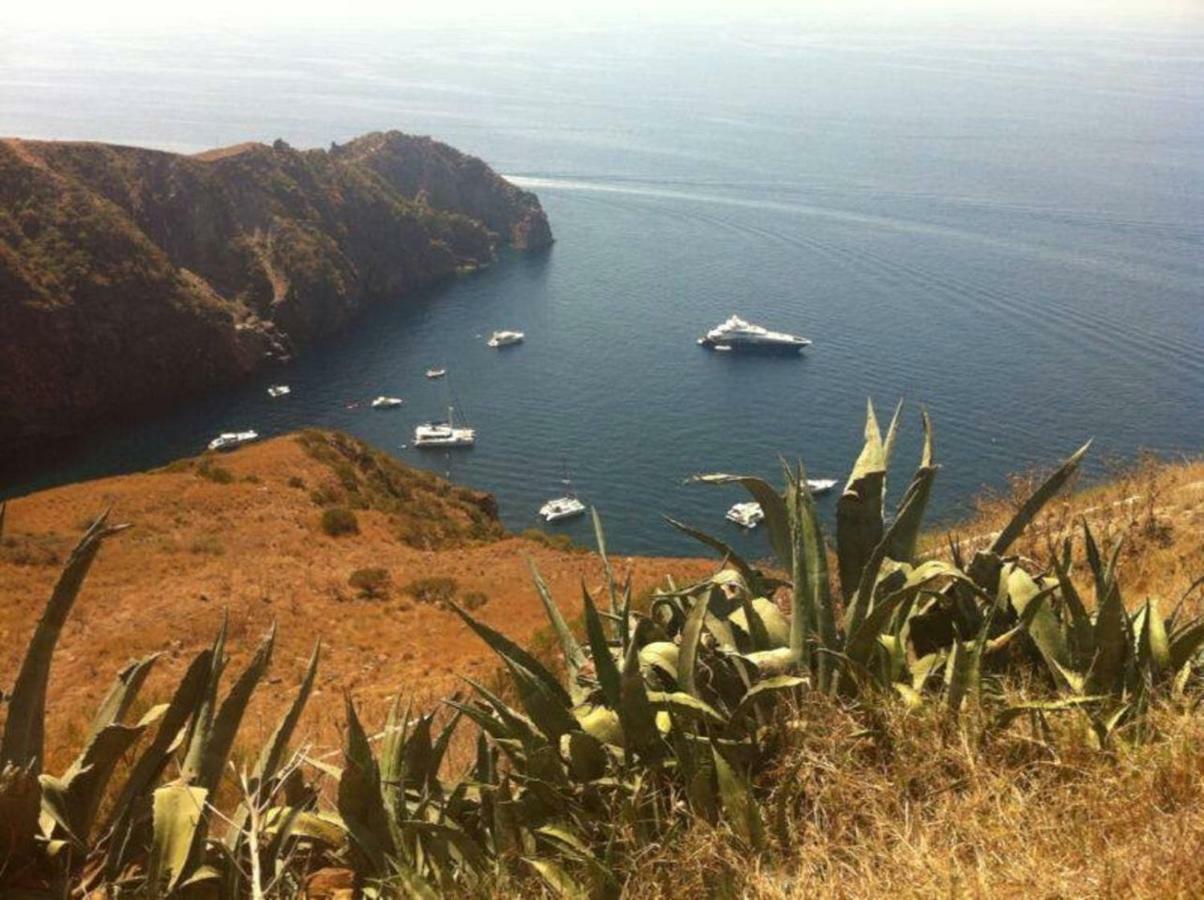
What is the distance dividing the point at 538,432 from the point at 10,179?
3444cm

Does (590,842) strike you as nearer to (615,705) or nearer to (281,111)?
(615,705)

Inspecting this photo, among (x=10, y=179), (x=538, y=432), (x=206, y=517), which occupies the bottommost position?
(x=538, y=432)

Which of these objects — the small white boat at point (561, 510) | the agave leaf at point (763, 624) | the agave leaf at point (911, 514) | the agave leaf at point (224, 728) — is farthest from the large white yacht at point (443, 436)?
the agave leaf at point (224, 728)

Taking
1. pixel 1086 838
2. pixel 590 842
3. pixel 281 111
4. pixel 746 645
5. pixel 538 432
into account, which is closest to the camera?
pixel 1086 838

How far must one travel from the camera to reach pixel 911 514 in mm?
3635

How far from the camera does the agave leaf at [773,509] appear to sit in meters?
3.46

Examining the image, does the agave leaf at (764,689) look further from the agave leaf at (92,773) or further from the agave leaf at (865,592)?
the agave leaf at (92,773)

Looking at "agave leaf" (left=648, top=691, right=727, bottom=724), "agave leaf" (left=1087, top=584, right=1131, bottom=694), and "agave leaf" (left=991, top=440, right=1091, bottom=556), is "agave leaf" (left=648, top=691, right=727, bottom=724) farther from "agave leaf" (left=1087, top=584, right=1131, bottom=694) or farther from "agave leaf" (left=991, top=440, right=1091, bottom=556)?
"agave leaf" (left=991, top=440, right=1091, bottom=556)

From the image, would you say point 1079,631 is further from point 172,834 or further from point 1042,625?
point 172,834

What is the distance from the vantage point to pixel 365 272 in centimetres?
7419

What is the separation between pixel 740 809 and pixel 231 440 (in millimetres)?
47061

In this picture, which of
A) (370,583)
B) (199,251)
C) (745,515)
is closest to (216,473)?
(370,583)

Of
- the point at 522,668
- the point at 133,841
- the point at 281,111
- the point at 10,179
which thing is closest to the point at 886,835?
the point at 522,668

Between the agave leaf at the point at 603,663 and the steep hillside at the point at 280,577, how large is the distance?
14.9ft
